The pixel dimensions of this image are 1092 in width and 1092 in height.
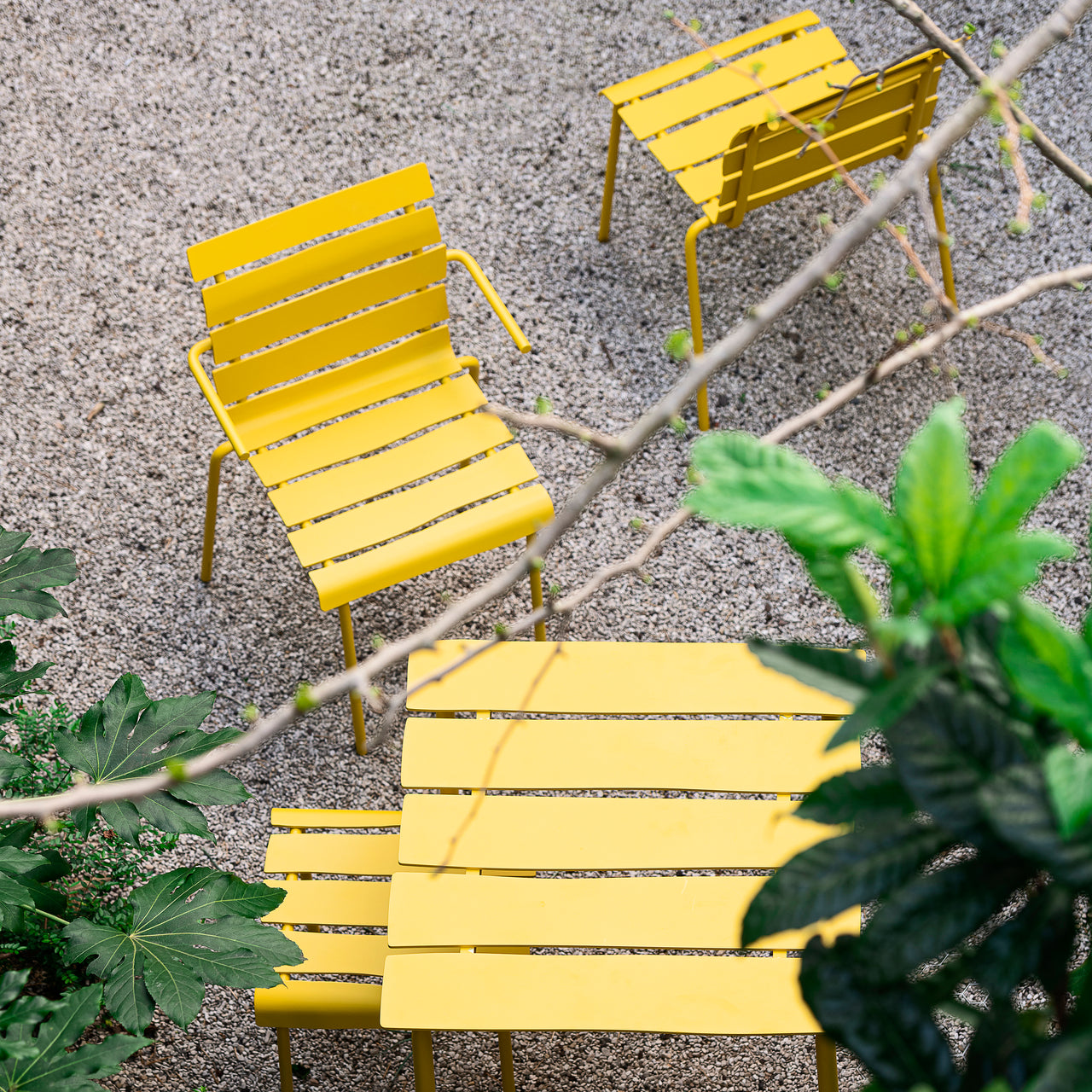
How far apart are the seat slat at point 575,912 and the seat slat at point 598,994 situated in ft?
0.10

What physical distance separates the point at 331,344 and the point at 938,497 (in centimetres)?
202

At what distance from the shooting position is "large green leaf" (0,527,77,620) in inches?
77.8

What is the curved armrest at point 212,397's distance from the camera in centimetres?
240

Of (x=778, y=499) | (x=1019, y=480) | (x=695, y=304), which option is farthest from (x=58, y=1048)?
(x=695, y=304)

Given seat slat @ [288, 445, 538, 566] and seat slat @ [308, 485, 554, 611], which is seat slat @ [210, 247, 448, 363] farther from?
seat slat @ [308, 485, 554, 611]

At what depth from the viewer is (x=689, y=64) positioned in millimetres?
3002

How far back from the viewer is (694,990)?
1.82 meters

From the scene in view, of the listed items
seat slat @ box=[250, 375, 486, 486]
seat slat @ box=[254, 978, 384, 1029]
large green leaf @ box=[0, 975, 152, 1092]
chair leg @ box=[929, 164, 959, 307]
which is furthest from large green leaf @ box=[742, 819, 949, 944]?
chair leg @ box=[929, 164, 959, 307]

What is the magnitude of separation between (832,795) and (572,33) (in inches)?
128

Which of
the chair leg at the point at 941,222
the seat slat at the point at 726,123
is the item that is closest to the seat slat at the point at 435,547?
the seat slat at the point at 726,123

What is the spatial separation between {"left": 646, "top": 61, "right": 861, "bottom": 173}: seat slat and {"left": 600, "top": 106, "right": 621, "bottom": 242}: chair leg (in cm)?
14

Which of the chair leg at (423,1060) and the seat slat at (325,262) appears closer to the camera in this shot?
the chair leg at (423,1060)

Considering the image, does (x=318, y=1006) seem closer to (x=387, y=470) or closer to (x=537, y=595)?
(x=537, y=595)

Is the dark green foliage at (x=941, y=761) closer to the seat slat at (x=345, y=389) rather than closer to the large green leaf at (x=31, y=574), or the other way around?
the large green leaf at (x=31, y=574)
